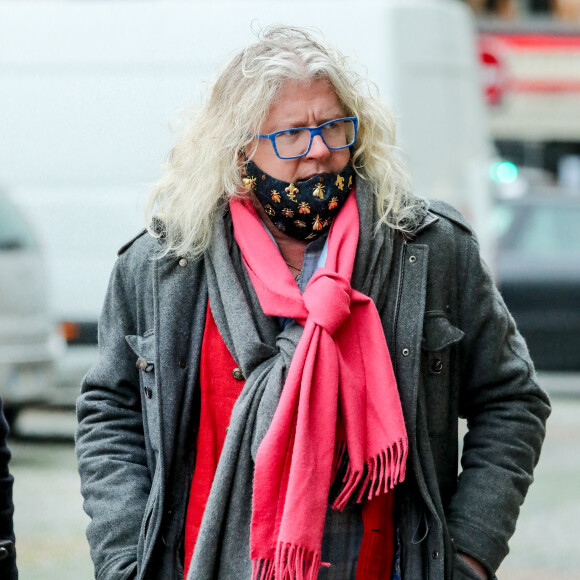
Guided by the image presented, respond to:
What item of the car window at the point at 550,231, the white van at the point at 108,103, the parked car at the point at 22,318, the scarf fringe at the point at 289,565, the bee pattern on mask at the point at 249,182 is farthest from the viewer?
the car window at the point at 550,231

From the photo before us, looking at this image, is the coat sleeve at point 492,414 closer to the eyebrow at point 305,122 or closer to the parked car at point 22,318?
the eyebrow at point 305,122

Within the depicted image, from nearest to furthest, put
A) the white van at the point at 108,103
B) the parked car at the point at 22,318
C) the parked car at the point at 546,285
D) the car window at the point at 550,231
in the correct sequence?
the parked car at the point at 22,318, the white van at the point at 108,103, the parked car at the point at 546,285, the car window at the point at 550,231

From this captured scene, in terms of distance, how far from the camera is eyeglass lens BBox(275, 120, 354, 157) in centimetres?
277

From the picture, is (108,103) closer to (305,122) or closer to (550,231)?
(550,231)

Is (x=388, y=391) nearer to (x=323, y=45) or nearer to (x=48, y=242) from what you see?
(x=323, y=45)

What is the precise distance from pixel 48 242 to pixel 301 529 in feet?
23.3

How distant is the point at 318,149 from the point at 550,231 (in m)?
9.57

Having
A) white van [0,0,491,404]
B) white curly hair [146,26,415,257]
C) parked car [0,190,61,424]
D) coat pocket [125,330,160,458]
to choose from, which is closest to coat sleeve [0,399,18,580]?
coat pocket [125,330,160,458]

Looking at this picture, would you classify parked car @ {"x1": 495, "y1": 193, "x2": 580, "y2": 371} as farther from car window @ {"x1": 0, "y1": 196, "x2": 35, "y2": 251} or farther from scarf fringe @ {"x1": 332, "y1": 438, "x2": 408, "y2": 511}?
scarf fringe @ {"x1": 332, "y1": 438, "x2": 408, "y2": 511}

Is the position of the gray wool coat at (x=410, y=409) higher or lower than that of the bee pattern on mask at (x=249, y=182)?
lower

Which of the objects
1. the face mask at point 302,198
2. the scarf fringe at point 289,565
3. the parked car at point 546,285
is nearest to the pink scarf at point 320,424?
the scarf fringe at point 289,565

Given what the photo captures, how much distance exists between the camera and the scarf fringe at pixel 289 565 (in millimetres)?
2559

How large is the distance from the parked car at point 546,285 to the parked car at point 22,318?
4.59 m

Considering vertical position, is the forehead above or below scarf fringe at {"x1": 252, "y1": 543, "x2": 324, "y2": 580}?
above
